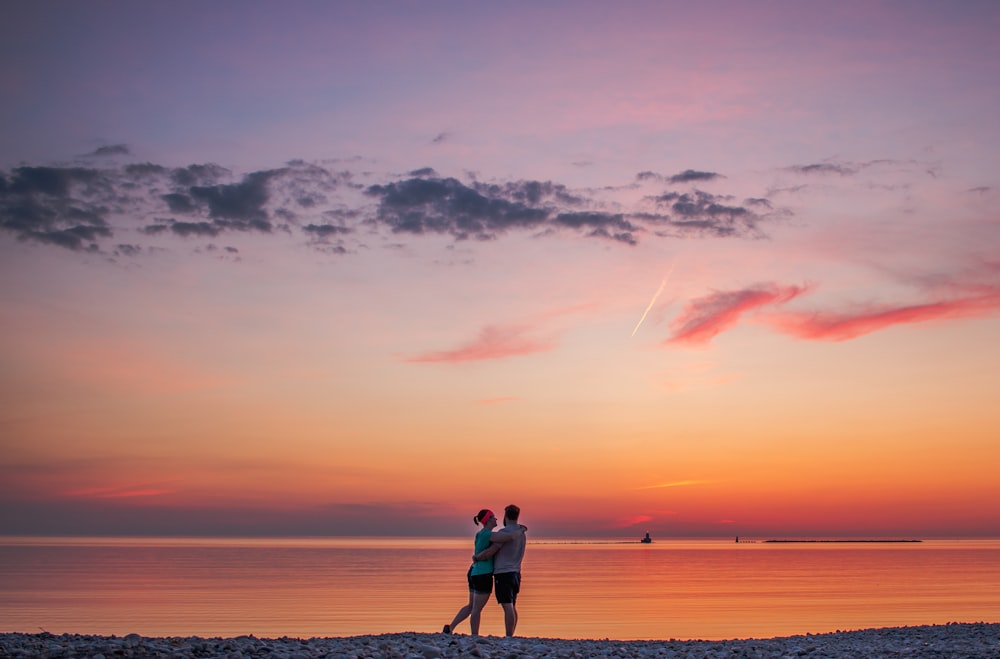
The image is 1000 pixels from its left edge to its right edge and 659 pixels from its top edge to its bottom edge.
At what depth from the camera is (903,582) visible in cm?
5319

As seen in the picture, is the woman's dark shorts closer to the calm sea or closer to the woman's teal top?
the woman's teal top

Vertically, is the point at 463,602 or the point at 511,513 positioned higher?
the point at 511,513

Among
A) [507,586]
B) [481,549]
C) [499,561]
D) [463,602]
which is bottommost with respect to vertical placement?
[463,602]

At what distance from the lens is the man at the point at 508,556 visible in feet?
57.9

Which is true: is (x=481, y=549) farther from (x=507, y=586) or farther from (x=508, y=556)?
(x=507, y=586)

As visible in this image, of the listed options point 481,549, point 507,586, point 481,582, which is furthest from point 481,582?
point 481,549

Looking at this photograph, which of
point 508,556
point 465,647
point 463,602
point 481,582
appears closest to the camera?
point 465,647

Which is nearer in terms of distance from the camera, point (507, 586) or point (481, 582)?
point (507, 586)

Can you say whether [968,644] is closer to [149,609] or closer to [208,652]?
[208,652]

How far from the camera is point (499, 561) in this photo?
17750mm

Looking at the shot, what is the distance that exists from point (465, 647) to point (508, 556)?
10.2ft

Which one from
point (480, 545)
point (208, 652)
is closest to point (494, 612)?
point (480, 545)

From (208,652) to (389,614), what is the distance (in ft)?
69.8

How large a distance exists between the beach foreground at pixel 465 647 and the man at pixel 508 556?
1047mm
